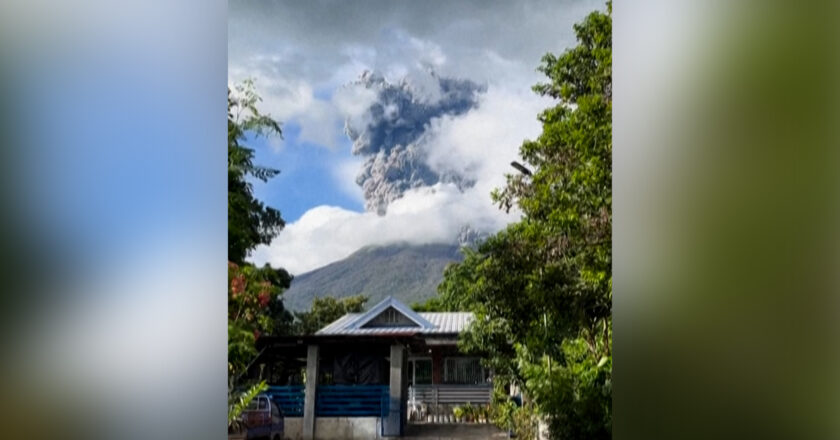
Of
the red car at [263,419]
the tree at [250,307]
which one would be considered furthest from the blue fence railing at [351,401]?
the tree at [250,307]

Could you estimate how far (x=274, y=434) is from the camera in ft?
14.2

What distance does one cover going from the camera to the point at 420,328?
170 inches

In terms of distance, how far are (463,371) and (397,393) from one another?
404mm

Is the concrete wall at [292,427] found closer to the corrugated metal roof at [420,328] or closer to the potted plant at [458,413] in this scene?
→ the corrugated metal roof at [420,328]

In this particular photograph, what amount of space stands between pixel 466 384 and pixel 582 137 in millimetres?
1489

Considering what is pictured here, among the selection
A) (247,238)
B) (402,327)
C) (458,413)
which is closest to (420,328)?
(402,327)

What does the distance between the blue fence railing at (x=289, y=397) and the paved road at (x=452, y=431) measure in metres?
0.62

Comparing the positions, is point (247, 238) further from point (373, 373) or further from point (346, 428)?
point (346, 428)

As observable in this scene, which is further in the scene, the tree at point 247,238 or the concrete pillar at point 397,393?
the concrete pillar at point 397,393
